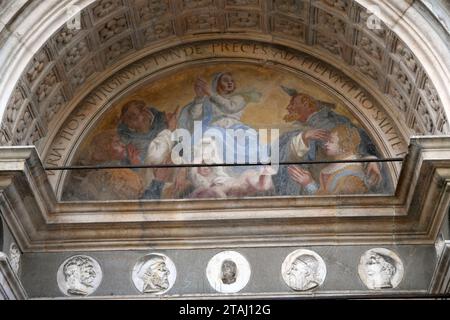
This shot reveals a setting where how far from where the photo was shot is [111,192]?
1436cm

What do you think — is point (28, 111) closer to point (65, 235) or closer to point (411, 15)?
point (65, 235)

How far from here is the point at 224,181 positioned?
14.4 metres

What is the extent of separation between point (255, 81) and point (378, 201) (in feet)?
8.49

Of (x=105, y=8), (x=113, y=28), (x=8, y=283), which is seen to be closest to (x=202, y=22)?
(x=113, y=28)

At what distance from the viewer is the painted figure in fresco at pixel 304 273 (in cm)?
1343

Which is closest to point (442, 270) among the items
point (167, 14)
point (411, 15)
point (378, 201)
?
point (378, 201)

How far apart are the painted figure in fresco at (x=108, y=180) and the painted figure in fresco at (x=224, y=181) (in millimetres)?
745

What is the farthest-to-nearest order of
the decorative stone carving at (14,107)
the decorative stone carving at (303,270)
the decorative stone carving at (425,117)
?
1. the decorative stone carving at (303,270)
2. the decorative stone carving at (425,117)
3. the decorative stone carving at (14,107)

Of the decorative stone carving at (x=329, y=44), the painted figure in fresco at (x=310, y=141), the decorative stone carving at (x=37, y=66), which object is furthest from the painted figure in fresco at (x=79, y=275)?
the decorative stone carving at (x=329, y=44)

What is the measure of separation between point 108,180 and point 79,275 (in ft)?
4.66

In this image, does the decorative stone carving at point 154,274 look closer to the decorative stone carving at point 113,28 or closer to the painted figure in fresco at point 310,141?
the painted figure in fresco at point 310,141

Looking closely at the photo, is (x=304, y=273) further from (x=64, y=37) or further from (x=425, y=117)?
(x=64, y=37)

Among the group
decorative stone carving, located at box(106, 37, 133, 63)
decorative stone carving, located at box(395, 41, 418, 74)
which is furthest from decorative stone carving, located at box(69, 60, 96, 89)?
decorative stone carving, located at box(395, 41, 418, 74)

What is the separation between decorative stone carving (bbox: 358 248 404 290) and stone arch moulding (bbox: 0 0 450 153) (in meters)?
1.58
